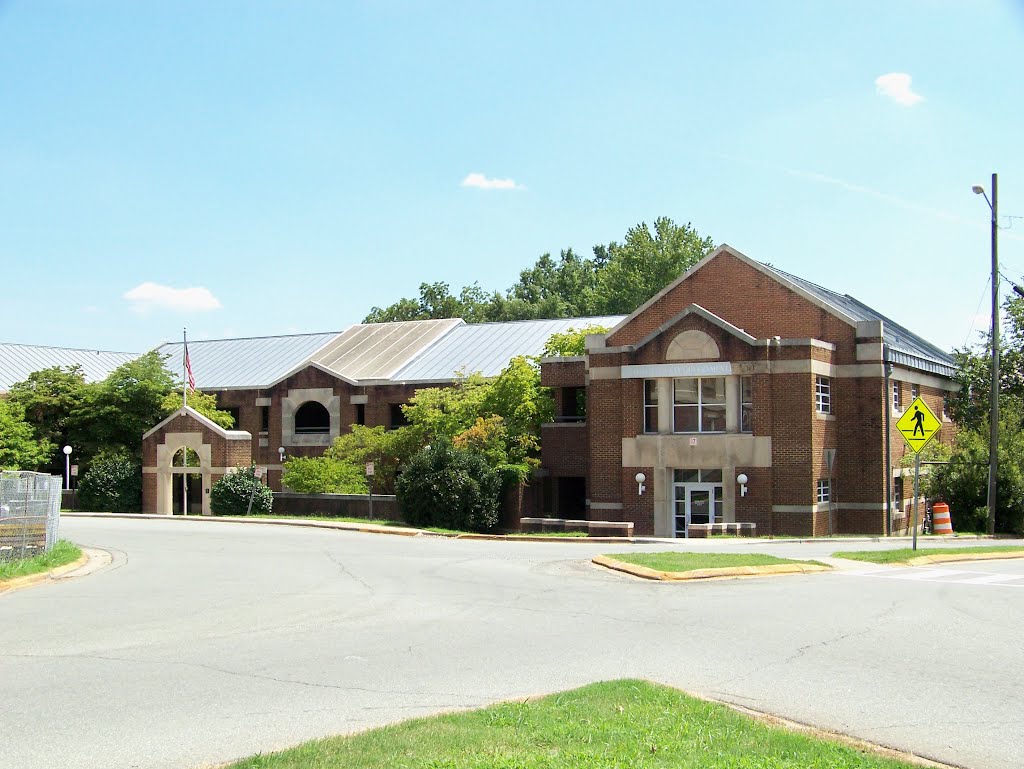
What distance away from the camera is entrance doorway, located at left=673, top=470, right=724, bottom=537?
36500 mm

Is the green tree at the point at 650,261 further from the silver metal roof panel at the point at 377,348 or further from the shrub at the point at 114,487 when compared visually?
the shrub at the point at 114,487

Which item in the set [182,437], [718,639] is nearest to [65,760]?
[718,639]

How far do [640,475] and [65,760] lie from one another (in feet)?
97.9

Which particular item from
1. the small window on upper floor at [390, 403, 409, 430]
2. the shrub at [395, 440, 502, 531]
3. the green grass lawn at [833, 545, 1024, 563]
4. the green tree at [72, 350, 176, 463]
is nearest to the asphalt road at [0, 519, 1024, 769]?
the green grass lawn at [833, 545, 1024, 563]

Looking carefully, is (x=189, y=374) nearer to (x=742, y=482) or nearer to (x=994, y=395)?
(x=742, y=482)

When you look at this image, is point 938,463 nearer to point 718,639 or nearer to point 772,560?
point 772,560

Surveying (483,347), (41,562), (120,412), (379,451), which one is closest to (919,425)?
(41,562)

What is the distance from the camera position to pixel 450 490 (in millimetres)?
38094

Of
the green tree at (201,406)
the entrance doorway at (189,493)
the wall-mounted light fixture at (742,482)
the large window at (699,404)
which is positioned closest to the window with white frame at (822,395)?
the large window at (699,404)

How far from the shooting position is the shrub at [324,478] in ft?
147

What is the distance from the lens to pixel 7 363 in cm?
6303

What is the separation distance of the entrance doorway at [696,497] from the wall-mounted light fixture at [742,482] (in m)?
0.75

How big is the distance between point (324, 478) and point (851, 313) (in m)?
21.7

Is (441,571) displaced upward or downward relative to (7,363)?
downward
